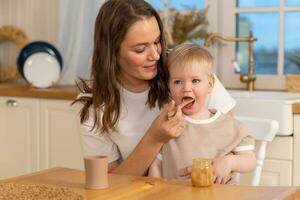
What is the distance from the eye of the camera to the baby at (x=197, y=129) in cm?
183

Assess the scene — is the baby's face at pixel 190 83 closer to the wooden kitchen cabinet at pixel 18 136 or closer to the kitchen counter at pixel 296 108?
the kitchen counter at pixel 296 108

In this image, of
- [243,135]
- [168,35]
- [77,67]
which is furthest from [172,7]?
[243,135]

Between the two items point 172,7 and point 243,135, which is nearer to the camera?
point 243,135

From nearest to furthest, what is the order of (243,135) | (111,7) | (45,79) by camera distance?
(243,135) < (111,7) < (45,79)

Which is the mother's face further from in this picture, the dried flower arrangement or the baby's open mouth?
the dried flower arrangement

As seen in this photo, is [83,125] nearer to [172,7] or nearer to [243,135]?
[243,135]

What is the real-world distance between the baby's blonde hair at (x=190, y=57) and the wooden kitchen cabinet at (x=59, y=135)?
1.39 meters

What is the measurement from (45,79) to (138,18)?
165 cm

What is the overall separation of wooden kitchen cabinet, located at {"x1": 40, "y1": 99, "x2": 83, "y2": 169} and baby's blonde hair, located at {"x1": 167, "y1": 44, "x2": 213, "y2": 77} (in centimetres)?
139

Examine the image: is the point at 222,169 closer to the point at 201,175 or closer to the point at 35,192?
the point at 201,175

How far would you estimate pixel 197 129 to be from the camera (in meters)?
1.86

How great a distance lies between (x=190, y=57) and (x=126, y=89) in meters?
0.32

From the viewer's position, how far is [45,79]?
3480 millimetres

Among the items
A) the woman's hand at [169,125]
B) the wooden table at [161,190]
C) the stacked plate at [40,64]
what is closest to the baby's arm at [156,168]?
the woman's hand at [169,125]
